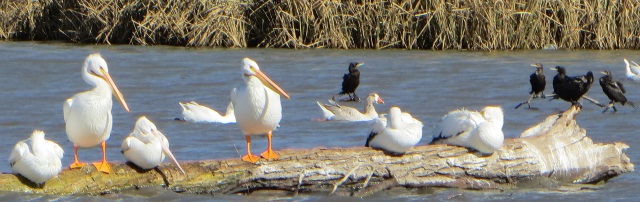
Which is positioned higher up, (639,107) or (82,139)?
(82,139)

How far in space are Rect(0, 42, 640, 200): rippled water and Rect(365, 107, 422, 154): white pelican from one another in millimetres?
316

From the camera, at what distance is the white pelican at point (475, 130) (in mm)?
6883

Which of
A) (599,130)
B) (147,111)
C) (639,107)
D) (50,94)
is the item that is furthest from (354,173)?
(50,94)

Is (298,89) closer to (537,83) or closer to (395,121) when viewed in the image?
(537,83)

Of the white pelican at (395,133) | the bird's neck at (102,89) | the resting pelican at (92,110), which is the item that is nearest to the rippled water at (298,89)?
the white pelican at (395,133)

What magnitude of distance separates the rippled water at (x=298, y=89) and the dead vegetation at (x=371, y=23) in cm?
24

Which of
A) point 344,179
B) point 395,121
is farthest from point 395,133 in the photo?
point 344,179

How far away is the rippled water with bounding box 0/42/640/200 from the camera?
9.80m

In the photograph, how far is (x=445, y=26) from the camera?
16.8 m

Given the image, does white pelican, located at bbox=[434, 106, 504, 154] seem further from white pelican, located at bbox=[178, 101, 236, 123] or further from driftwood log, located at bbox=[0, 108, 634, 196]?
white pelican, located at bbox=[178, 101, 236, 123]

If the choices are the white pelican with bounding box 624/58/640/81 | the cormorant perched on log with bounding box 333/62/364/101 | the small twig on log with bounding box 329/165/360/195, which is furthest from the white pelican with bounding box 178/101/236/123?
the white pelican with bounding box 624/58/640/81

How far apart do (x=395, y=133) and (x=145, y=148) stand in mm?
1452

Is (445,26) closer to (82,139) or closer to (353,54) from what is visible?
(353,54)

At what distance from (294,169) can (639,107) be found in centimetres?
695
